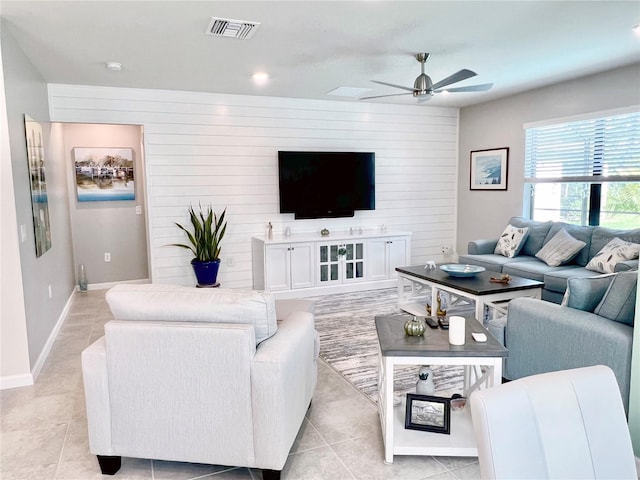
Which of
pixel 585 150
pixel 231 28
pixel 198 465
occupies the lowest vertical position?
pixel 198 465

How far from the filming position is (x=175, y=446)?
6.89 ft

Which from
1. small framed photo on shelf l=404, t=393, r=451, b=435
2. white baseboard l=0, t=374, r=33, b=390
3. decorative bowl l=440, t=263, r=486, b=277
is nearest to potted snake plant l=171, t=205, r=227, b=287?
white baseboard l=0, t=374, r=33, b=390

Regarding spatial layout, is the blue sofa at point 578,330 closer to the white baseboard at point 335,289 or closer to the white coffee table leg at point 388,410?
the white coffee table leg at point 388,410

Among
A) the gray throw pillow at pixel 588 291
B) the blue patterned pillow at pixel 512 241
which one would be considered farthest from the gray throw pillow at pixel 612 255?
the gray throw pillow at pixel 588 291

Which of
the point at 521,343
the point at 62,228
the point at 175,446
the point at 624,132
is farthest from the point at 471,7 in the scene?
the point at 62,228

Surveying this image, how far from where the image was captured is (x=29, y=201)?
11.6 feet

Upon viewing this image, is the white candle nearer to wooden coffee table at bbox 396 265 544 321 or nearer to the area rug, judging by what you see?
the area rug

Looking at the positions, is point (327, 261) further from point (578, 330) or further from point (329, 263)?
point (578, 330)

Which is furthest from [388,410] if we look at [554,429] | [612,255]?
[612,255]

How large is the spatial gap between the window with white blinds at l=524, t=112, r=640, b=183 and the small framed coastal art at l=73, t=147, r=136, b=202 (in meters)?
5.30

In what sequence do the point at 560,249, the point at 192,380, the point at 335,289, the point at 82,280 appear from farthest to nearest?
the point at 82,280 → the point at 335,289 → the point at 560,249 → the point at 192,380

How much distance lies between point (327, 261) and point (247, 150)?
1.73 metres

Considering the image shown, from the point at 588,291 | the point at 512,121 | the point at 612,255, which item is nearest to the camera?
the point at 588,291

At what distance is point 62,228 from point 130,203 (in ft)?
4.09
